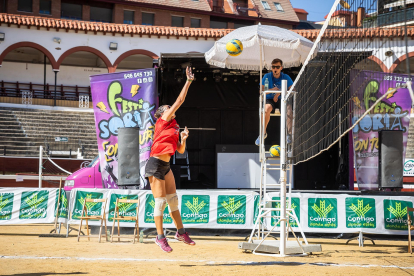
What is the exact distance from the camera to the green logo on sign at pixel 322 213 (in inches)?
444

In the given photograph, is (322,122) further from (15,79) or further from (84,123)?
(15,79)

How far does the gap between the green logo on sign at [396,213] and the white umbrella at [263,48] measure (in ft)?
14.1

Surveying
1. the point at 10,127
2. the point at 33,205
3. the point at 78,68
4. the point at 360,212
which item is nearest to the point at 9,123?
the point at 10,127

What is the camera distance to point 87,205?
12.1 metres

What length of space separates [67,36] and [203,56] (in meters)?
23.3

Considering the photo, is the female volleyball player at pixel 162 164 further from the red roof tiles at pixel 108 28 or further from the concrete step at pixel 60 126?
the red roof tiles at pixel 108 28

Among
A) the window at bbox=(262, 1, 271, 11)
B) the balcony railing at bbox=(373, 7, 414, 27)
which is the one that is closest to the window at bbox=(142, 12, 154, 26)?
the window at bbox=(262, 1, 271, 11)

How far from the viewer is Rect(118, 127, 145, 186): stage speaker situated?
41.2 feet

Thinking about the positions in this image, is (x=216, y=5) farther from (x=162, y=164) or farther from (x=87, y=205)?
(x=162, y=164)

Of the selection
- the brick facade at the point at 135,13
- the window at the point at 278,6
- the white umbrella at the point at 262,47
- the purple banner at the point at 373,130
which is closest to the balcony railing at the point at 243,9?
the brick facade at the point at 135,13

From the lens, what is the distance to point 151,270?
6.40 meters

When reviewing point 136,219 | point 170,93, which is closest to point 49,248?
point 136,219

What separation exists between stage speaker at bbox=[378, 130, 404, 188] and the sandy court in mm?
3152

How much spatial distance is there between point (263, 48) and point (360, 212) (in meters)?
4.87
